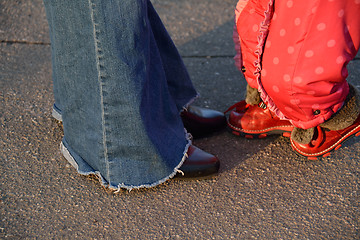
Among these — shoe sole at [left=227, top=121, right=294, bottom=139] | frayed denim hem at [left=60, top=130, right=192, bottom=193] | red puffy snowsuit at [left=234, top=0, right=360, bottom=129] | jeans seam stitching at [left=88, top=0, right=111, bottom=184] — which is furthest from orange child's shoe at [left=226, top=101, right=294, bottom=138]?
jeans seam stitching at [left=88, top=0, right=111, bottom=184]

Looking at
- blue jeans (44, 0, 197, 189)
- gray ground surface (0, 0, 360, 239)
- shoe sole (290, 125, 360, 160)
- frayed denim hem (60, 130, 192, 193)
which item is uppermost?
blue jeans (44, 0, 197, 189)

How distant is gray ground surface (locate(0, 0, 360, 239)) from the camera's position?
5.03 ft

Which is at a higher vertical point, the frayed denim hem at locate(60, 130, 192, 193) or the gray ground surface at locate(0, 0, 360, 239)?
the frayed denim hem at locate(60, 130, 192, 193)

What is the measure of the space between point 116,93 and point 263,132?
816 mm

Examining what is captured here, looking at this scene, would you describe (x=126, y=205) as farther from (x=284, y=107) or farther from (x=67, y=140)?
(x=284, y=107)

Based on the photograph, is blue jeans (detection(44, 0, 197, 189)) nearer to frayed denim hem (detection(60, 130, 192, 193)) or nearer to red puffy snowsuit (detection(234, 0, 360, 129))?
frayed denim hem (detection(60, 130, 192, 193))

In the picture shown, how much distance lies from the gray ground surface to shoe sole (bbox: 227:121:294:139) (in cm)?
3

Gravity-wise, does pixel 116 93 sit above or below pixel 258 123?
above

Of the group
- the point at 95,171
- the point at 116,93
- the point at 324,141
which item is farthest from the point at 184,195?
the point at 324,141

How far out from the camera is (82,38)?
141cm

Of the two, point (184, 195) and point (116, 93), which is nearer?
point (116, 93)

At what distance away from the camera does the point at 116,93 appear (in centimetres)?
147

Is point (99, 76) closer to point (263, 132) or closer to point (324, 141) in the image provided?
point (263, 132)

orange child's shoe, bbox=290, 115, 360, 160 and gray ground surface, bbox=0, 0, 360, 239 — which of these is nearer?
gray ground surface, bbox=0, 0, 360, 239
